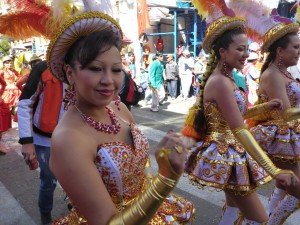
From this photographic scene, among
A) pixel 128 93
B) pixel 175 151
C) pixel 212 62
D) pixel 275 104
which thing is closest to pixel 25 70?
pixel 128 93

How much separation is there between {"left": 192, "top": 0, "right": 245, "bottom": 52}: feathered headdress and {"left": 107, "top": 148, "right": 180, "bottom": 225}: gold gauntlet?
186 centimetres

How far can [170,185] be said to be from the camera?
1457 millimetres

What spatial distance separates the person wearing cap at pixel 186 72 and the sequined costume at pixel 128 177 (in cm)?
1121

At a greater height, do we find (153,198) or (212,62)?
(212,62)

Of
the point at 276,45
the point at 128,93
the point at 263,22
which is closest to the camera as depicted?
the point at 276,45

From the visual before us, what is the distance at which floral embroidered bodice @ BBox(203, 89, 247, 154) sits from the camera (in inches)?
114

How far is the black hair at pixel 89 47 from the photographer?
64.6 inches

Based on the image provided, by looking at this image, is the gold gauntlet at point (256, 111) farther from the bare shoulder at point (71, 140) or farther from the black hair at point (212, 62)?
the bare shoulder at point (71, 140)

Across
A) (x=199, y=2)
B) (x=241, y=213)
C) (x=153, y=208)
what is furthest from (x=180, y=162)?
(x=199, y=2)

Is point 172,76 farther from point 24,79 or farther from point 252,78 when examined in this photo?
point 24,79

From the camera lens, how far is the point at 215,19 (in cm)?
332

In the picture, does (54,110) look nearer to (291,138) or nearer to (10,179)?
(291,138)

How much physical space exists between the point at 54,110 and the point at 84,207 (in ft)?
6.53

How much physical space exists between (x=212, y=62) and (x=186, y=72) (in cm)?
991
